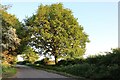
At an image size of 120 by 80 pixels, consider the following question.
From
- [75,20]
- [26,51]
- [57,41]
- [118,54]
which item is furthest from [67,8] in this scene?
[118,54]

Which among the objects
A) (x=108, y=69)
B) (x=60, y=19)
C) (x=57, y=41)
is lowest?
(x=108, y=69)

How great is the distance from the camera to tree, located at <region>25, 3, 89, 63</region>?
59.7m

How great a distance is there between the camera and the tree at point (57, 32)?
59.7 meters

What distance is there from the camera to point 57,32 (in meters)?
59.8

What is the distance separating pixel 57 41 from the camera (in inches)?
2354

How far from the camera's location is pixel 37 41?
2427 inches

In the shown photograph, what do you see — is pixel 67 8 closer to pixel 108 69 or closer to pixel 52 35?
pixel 52 35

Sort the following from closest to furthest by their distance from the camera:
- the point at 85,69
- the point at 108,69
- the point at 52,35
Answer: the point at 108,69 → the point at 85,69 → the point at 52,35

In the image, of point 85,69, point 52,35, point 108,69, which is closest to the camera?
point 108,69

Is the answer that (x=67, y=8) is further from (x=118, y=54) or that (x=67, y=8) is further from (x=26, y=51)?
(x=118, y=54)

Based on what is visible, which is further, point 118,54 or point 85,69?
point 85,69

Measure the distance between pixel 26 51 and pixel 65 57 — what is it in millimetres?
7528

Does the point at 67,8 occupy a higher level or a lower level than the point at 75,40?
higher

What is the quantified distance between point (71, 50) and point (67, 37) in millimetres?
2409
